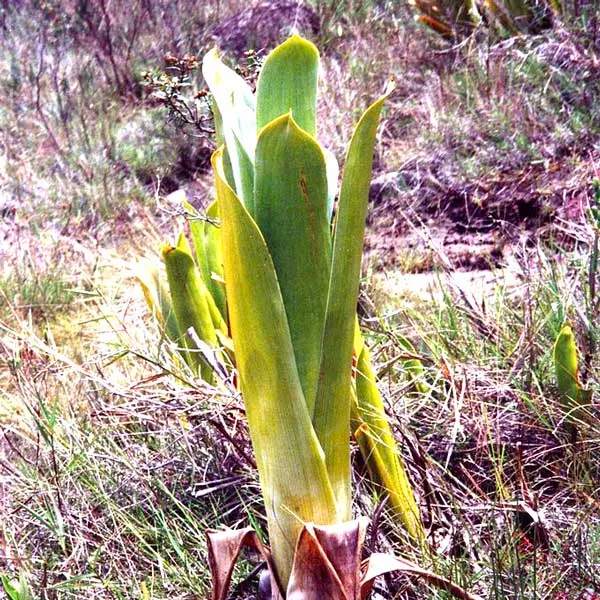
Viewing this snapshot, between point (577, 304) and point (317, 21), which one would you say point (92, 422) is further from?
point (317, 21)

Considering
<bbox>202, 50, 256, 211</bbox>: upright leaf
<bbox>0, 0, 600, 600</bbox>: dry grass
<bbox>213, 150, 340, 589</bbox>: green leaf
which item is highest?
<bbox>202, 50, 256, 211</bbox>: upright leaf

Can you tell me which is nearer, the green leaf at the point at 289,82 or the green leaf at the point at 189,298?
the green leaf at the point at 289,82

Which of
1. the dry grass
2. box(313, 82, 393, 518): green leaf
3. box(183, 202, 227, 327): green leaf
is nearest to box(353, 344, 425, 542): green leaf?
the dry grass

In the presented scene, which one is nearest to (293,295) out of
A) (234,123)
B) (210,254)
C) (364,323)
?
(234,123)

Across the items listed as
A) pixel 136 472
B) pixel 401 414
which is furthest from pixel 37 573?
pixel 401 414

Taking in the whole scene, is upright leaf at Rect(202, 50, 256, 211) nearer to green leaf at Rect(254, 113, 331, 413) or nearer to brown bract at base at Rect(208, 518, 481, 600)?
green leaf at Rect(254, 113, 331, 413)

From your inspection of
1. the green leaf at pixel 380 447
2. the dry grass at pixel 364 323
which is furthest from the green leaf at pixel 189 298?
the green leaf at pixel 380 447

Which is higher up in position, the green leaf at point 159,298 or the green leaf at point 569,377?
the green leaf at point 159,298

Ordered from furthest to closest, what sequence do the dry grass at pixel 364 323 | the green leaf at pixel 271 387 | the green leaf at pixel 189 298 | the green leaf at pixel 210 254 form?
the green leaf at pixel 210 254 < the green leaf at pixel 189 298 < the dry grass at pixel 364 323 < the green leaf at pixel 271 387

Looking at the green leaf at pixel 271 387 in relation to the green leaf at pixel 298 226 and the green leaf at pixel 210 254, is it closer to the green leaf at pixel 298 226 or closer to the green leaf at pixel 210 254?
the green leaf at pixel 298 226
